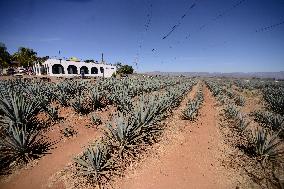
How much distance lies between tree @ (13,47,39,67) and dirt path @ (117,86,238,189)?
46.5 metres

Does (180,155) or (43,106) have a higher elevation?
(43,106)

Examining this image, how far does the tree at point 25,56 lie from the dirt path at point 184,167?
46.5 metres

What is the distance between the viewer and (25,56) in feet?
150

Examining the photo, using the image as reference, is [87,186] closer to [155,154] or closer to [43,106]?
[155,154]

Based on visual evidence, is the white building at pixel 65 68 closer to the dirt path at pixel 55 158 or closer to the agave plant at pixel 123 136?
the dirt path at pixel 55 158

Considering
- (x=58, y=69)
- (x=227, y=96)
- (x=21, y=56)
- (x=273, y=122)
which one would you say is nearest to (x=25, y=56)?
(x=21, y=56)

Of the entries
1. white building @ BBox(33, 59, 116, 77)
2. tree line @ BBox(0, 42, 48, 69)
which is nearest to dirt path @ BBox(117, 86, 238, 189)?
white building @ BBox(33, 59, 116, 77)

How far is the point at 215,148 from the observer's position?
20.5 ft

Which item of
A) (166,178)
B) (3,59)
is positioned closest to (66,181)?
(166,178)

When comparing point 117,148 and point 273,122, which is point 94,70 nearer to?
point 273,122

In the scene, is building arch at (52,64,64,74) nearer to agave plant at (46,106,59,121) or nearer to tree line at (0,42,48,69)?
tree line at (0,42,48,69)

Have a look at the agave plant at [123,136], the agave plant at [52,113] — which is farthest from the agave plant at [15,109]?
the agave plant at [123,136]

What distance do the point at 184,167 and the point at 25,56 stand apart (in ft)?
166

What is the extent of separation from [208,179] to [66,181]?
3.21 m
